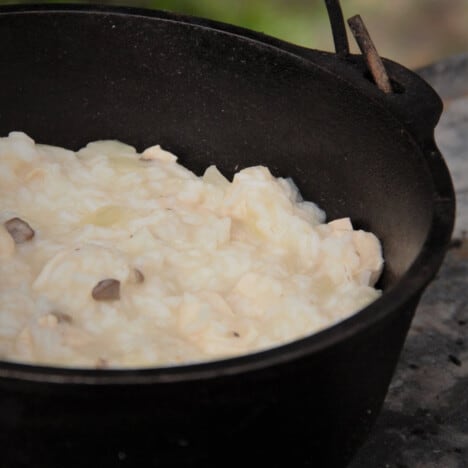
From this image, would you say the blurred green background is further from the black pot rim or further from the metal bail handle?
the black pot rim

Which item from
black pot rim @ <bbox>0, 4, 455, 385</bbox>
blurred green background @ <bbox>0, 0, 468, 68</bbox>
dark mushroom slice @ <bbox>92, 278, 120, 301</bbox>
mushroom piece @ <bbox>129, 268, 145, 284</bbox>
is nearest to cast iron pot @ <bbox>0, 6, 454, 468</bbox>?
black pot rim @ <bbox>0, 4, 455, 385</bbox>

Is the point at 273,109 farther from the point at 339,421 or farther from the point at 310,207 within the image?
the point at 339,421

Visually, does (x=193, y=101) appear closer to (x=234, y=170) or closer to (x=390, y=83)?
(x=234, y=170)

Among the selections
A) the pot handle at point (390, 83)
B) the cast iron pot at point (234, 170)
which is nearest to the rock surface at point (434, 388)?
the cast iron pot at point (234, 170)

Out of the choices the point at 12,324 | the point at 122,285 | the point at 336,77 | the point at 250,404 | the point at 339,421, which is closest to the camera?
the point at 250,404

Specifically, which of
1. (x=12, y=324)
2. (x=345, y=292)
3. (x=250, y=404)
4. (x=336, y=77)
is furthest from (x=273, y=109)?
(x=250, y=404)

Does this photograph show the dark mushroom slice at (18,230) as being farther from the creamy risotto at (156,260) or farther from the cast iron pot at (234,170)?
the cast iron pot at (234,170)

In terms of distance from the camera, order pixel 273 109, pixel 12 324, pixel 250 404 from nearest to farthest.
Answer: pixel 250 404 → pixel 12 324 → pixel 273 109
